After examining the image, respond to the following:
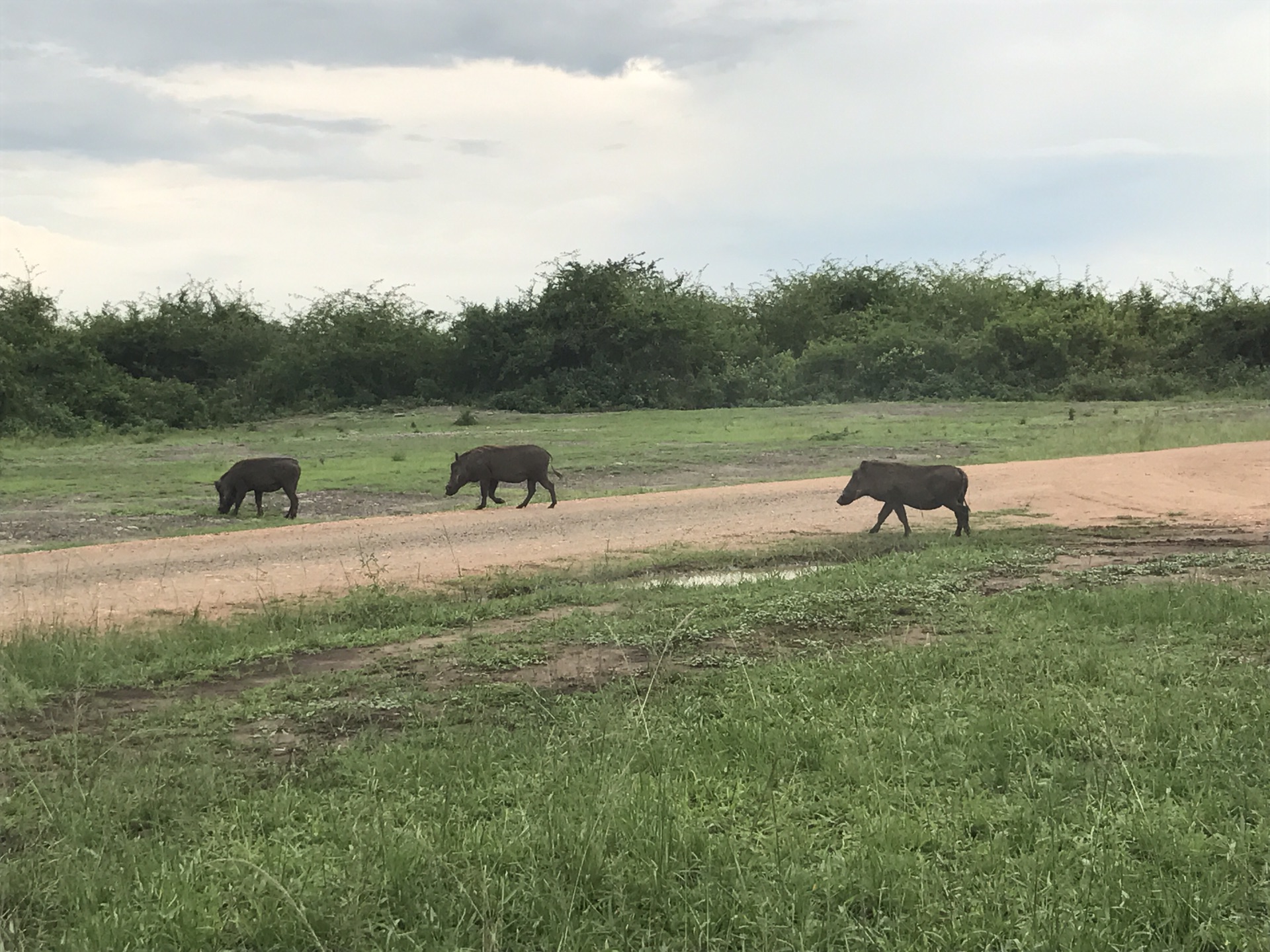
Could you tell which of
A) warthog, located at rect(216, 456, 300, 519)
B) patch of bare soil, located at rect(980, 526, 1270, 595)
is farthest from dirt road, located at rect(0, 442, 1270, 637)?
warthog, located at rect(216, 456, 300, 519)

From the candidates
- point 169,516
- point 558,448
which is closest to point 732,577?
point 169,516

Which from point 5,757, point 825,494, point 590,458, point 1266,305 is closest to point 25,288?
point 590,458

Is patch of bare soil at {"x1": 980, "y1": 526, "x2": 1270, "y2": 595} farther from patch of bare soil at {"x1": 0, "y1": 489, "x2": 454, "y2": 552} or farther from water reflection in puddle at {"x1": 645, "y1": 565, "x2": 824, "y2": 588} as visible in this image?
patch of bare soil at {"x1": 0, "y1": 489, "x2": 454, "y2": 552}

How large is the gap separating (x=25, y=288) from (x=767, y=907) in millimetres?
39136

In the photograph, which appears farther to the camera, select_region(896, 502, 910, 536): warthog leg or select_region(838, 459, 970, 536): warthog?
select_region(896, 502, 910, 536): warthog leg

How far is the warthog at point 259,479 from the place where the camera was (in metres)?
15.7

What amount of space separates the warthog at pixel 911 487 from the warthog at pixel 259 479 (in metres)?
7.54

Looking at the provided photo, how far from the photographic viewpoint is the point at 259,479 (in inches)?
620

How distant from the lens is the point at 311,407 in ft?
124

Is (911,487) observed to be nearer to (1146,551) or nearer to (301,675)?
(1146,551)

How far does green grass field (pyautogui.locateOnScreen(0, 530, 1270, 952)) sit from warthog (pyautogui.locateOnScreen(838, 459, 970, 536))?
3.45 m

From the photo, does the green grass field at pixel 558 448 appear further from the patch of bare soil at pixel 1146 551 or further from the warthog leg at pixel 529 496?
the patch of bare soil at pixel 1146 551

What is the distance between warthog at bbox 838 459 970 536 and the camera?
11.7 metres

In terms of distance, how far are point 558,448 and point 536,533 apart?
11.1 m
